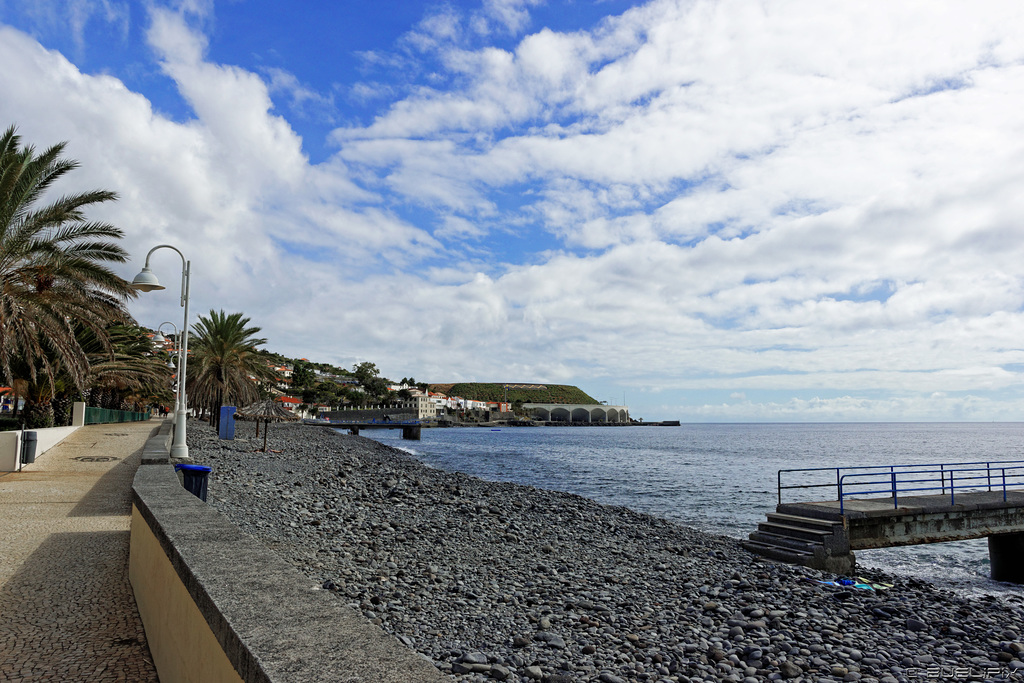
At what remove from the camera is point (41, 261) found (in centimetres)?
1534

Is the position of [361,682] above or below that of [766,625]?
above

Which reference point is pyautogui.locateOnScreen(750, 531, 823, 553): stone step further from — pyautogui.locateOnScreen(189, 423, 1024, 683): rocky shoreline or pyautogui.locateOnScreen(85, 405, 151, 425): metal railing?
pyautogui.locateOnScreen(85, 405, 151, 425): metal railing

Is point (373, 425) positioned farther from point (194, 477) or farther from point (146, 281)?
point (194, 477)

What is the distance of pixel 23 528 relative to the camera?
8.18 meters

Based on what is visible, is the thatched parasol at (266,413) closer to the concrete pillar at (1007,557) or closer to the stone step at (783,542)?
the stone step at (783,542)

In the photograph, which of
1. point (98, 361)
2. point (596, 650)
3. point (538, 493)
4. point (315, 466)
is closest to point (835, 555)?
point (596, 650)

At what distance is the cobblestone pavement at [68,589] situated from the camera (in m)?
4.01

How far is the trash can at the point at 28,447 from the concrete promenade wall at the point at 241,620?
13.6 metres

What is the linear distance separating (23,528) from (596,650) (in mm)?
7606

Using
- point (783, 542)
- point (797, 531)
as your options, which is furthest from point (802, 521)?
point (783, 542)

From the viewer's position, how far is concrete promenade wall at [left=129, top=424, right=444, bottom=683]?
6.33 feet

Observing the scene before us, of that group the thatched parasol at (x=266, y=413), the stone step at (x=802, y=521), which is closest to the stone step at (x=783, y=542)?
the stone step at (x=802, y=521)

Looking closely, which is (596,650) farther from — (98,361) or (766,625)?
(98,361)

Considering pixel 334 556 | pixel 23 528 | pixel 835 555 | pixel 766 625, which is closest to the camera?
pixel 23 528
